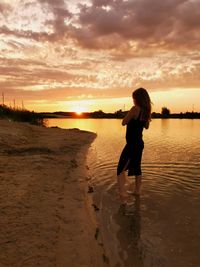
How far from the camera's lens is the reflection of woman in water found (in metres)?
6.69

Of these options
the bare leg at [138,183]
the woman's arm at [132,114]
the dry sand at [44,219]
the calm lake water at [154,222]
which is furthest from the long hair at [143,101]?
the dry sand at [44,219]

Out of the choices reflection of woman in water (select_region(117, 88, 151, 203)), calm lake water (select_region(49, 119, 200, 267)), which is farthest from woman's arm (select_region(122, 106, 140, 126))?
calm lake water (select_region(49, 119, 200, 267))

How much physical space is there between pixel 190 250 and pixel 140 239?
30.5 inches

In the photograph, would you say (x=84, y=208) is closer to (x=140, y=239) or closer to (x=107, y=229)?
(x=107, y=229)

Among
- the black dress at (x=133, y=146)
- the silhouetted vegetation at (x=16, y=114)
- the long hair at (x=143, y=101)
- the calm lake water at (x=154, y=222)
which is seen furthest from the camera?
the silhouetted vegetation at (x=16, y=114)

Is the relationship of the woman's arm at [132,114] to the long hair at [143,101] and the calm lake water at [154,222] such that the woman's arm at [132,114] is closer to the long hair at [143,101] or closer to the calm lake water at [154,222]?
the long hair at [143,101]

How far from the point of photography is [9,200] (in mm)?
5609

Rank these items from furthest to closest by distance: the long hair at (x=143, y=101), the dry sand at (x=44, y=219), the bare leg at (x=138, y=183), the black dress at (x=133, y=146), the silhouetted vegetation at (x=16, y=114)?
the silhouetted vegetation at (x=16, y=114)
the bare leg at (x=138, y=183)
the black dress at (x=133, y=146)
the long hair at (x=143, y=101)
the dry sand at (x=44, y=219)

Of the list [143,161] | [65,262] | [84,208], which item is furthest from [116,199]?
[143,161]

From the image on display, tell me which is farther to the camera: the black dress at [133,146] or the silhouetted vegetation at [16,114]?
the silhouetted vegetation at [16,114]

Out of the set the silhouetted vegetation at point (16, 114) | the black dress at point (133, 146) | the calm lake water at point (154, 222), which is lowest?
the calm lake water at point (154, 222)

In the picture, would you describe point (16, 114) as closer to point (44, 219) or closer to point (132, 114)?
point (132, 114)

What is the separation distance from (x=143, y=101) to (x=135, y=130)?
25.5 inches

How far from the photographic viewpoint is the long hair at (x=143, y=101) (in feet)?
21.9
